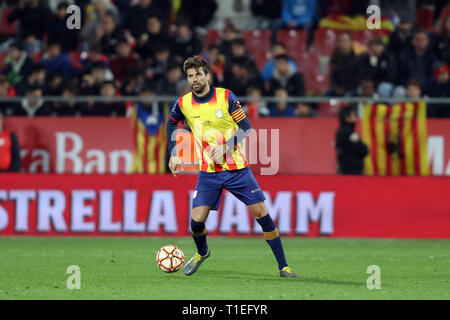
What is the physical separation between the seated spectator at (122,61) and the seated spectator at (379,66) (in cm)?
413

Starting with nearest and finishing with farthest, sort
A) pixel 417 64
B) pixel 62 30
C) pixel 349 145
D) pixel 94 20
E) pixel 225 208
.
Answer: pixel 349 145 → pixel 225 208 → pixel 417 64 → pixel 94 20 → pixel 62 30

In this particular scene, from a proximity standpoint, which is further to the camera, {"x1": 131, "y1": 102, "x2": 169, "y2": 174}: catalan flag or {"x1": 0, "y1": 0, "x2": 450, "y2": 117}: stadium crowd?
{"x1": 0, "y1": 0, "x2": 450, "y2": 117}: stadium crowd

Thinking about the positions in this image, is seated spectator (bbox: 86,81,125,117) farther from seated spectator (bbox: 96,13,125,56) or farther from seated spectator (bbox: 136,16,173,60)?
seated spectator (bbox: 96,13,125,56)

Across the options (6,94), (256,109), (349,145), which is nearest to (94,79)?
(6,94)

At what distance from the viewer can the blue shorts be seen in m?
10.0

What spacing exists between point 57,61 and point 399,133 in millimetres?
6579

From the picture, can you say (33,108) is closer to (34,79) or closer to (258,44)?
(34,79)

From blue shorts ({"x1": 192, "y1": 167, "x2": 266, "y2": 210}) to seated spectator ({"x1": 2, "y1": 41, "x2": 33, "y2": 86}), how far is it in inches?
324

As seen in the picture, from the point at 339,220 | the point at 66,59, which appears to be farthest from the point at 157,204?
the point at 66,59

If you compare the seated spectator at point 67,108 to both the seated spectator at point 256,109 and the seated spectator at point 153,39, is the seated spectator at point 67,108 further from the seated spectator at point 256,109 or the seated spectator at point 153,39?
the seated spectator at point 153,39

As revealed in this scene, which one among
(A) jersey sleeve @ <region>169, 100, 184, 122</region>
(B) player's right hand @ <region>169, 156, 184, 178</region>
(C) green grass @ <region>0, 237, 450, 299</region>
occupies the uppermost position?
(A) jersey sleeve @ <region>169, 100, 184, 122</region>

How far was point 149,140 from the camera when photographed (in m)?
15.2

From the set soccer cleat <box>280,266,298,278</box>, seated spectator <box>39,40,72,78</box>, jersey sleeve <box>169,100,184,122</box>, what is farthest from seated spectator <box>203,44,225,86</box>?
soccer cleat <box>280,266,298,278</box>

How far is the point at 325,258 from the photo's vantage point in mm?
12320
